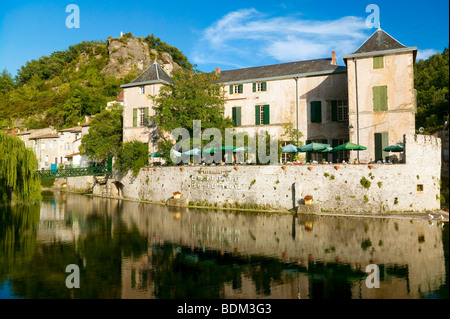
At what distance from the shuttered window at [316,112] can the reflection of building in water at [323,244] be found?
36.0 ft

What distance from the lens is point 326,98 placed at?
29.5m

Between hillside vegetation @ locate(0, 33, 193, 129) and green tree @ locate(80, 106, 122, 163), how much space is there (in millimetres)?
20277

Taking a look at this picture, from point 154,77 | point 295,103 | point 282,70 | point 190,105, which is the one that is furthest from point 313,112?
point 154,77

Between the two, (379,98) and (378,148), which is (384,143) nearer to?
(378,148)

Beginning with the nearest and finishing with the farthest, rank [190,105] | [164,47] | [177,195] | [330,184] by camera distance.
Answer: [330,184] < [177,195] < [190,105] < [164,47]

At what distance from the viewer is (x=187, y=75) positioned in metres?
32.5

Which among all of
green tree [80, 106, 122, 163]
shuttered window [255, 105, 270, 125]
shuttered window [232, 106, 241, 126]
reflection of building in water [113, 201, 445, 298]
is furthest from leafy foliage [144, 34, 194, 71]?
reflection of building in water [113, 201, 445, 298]

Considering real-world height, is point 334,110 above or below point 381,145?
above

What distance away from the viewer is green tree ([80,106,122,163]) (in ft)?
116

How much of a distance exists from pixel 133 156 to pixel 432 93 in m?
32.5

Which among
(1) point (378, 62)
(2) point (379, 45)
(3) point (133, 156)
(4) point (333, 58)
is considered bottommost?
(3) point (133, 156)

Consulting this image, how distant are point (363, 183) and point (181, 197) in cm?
1440
